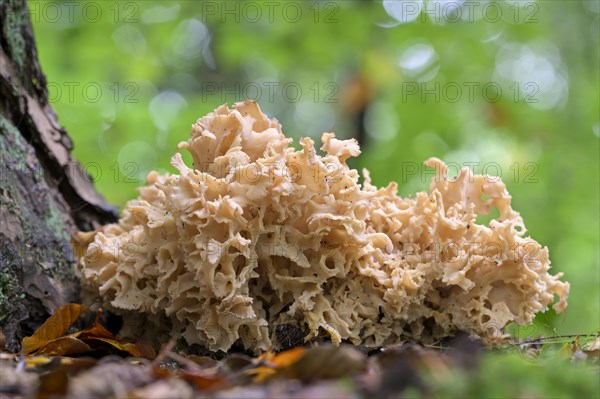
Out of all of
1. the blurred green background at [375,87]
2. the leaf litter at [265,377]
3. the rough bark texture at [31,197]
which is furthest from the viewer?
the blurred green background at [375,87]

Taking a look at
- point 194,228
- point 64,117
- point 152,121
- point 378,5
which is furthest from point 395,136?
point 194,228

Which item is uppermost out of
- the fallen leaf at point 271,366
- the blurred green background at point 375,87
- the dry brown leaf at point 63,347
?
the blurred green background at point 375,87

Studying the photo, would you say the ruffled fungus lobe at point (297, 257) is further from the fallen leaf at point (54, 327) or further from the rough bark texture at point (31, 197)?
the rough bark texture at point (31, 197)

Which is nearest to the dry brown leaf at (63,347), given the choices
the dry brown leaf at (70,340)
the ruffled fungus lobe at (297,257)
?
the dry brown leaf at (70,340)

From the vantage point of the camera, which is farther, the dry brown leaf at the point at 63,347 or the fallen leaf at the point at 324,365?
the dry brown leaf at the point at 63,347

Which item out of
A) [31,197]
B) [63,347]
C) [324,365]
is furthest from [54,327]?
[324,365]

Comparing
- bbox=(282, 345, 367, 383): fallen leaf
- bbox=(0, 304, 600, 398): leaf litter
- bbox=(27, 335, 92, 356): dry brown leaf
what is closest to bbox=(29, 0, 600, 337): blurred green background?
bbox=(27, 335, 92, 356): dry brown leaf

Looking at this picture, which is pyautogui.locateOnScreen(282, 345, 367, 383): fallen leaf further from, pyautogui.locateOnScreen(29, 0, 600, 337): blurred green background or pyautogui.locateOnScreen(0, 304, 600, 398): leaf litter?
pyautogui.locateOnScreen(29, 0, 600, 337): blurred green background
